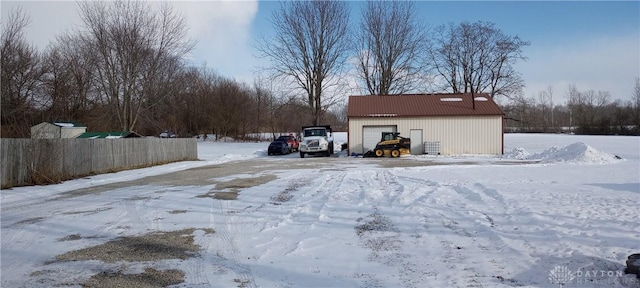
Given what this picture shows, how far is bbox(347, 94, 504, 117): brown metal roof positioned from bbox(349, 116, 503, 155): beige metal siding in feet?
1.53

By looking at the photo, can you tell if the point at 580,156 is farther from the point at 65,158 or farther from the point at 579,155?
the point at 65,158

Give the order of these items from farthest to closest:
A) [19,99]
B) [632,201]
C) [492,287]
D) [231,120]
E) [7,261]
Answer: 1. [231,120]
2. [19,99]
3. [632,201]
4. [7,261]
5. [492,287]

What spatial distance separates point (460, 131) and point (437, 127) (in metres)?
1.74

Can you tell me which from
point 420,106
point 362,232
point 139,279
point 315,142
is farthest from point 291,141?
point 139,279

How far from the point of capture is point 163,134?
5350 centimetres

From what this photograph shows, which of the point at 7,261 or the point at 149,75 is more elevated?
the point at 149,75

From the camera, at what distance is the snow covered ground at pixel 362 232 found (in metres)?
4.83

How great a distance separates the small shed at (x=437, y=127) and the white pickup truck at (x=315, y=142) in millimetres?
2271

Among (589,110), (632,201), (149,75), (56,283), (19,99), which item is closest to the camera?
(56,283)

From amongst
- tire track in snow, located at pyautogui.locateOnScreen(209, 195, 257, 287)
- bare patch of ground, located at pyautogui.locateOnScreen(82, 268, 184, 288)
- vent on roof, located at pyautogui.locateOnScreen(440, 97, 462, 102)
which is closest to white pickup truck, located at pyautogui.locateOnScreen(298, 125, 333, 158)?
vent on roof, located at pyautogui.locateOnScreen(440, 97, 462, 102)

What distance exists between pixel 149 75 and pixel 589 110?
80911 mm

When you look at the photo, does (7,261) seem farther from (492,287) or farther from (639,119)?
(639,119)

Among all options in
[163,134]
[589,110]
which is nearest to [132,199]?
[163,134]

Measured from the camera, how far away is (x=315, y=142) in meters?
31.4
